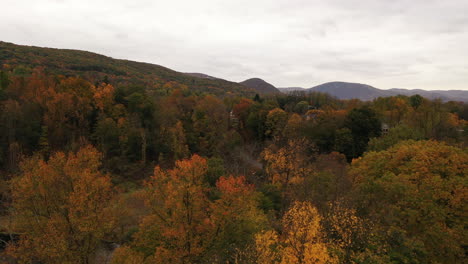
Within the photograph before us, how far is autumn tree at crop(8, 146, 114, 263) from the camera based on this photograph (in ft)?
55.9

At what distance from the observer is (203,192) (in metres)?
26.1

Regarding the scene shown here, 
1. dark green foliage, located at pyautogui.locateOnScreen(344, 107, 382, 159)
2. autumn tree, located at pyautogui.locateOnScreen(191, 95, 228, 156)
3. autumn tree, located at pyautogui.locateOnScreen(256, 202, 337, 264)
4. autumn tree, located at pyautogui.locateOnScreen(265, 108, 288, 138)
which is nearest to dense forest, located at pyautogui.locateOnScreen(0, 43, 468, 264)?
autumn tree, located at pyautogui.locateOnScreen(256, 202, 337, 264)

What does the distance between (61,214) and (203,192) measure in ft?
39.3

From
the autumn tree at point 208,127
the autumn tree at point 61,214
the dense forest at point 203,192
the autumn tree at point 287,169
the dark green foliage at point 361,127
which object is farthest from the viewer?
the autumn tree at point 208,127

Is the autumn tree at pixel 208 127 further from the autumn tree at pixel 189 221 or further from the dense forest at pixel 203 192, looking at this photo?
the autumn tree at pixel 189 221

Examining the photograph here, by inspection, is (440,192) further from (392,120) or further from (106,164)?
(106,164)

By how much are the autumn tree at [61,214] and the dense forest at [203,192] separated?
106mm

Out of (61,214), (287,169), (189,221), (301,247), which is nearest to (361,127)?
(287,169)

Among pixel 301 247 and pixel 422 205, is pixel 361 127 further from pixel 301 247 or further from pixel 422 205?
pixel 301 247

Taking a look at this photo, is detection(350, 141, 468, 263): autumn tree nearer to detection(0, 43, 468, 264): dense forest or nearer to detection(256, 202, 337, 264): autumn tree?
detection(0, 43, 468, 264): dense forest

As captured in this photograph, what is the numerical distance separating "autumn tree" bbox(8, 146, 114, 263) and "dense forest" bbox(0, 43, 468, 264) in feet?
0.35

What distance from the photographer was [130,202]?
33.4 m

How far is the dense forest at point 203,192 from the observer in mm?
15398

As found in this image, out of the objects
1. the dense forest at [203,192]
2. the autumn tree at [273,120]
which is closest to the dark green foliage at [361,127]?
the dense forest at [203,192]
